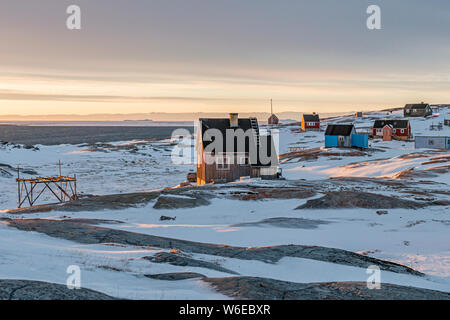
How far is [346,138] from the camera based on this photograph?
7631 cm

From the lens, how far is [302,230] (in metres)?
22.5

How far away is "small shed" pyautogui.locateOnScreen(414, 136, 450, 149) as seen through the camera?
240ft

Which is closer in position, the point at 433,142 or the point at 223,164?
the point at 223,164

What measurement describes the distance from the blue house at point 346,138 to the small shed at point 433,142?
9430mm

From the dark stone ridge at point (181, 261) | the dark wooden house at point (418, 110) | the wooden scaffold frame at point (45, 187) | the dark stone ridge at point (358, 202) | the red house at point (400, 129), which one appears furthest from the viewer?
the dark wooden house at point (418, 110)

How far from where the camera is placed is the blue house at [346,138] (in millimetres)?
76250

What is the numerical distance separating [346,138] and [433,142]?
1534 cm

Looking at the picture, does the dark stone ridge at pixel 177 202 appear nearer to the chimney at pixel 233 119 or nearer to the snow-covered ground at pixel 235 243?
the snow-covered ground at pixel 235 243

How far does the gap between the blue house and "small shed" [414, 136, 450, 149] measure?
943 cm

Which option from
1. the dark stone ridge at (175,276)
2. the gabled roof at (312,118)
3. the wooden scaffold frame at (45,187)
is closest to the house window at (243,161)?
the wooden scaffold frame at (45,187)

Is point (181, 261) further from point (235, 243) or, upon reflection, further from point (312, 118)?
point (312, 118)

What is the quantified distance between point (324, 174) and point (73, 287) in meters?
47.3

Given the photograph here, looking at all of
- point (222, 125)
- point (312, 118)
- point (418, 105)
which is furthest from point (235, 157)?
point (418, 105)
